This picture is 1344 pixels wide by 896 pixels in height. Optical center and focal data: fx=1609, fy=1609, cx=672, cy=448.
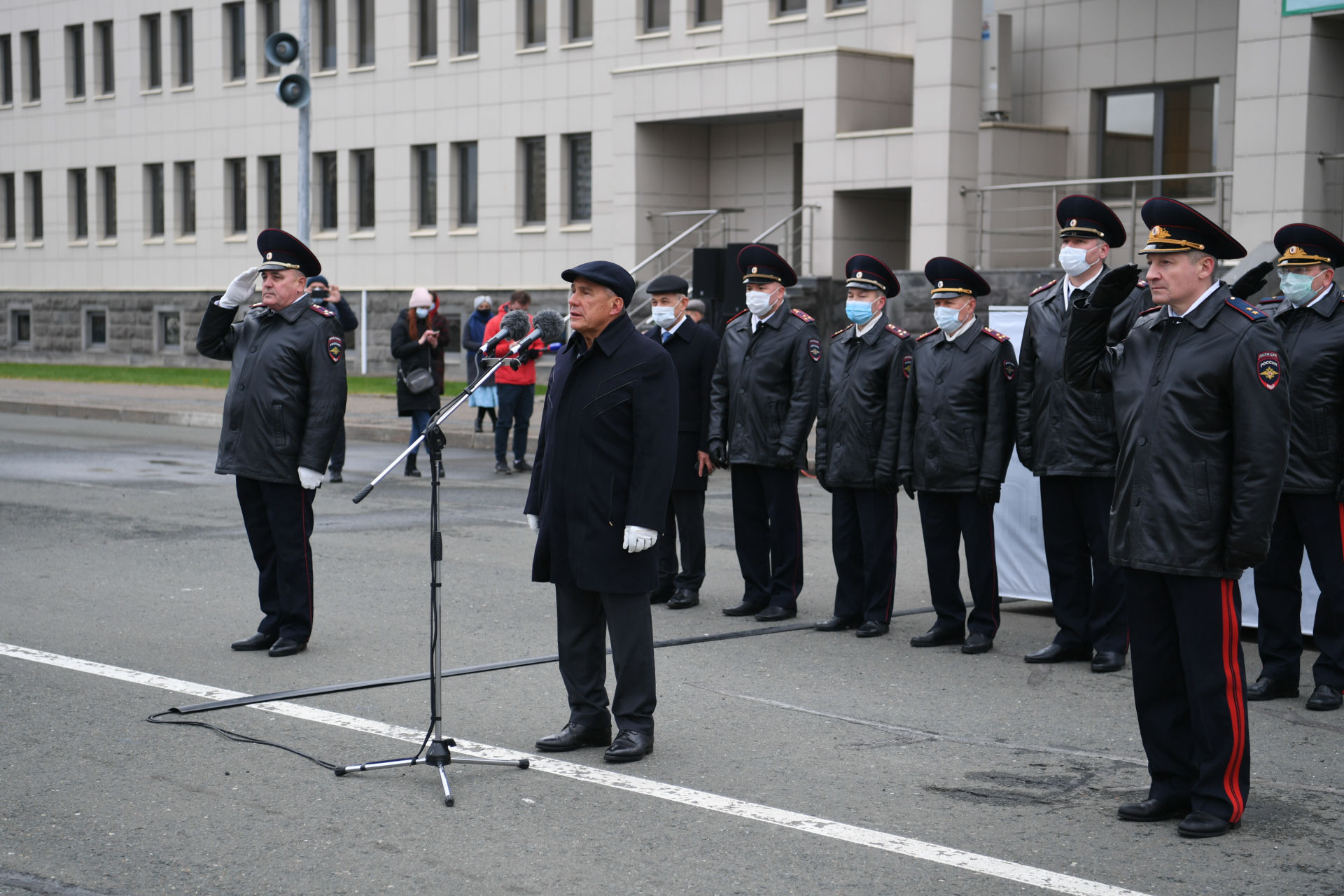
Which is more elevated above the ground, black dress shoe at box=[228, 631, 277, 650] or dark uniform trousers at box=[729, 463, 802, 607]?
dark uniform trousers at box=[729, 463, 802, 607]

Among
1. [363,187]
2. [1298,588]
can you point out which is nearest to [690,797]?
[1298,588]

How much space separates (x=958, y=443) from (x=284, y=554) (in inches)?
142

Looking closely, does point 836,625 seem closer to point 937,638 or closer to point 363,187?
point 937,638

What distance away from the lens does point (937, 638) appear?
346 inches

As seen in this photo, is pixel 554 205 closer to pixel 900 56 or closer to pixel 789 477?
pixel 900 56

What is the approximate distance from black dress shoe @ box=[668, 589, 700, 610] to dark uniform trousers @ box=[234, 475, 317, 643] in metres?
2.40

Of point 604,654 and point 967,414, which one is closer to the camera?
point 604,654

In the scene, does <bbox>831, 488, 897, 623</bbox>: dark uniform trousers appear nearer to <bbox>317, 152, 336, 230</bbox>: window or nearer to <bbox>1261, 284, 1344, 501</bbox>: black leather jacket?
<bbox>1261, 284, 1344, 501</bbox>: black leather jacket

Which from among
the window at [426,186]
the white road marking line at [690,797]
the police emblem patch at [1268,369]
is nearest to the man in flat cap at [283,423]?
the white road marking line at [690,797]

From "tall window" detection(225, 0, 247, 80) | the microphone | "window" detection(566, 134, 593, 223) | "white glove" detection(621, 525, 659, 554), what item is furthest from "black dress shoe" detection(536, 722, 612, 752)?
"tall window" detection(225, 0, 247, 80)

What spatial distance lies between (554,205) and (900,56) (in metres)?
8.81

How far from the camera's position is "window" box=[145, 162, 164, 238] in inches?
1678

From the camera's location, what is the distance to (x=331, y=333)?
8305 millimetres

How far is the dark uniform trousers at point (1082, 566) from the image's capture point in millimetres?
8234
